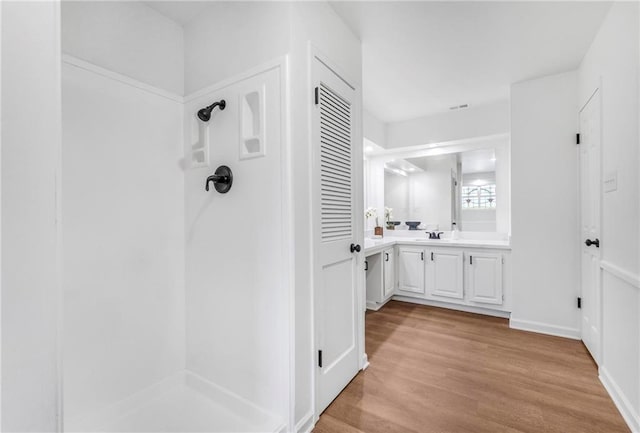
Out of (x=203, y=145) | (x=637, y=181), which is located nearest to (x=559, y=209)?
(x=637, y=181)

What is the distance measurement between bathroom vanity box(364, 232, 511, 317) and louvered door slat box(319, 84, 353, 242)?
4.10ft

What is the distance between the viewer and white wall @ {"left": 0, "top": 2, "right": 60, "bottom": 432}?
22.8 inches

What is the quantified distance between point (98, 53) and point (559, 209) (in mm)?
3737

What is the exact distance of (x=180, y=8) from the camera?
1.86 meters

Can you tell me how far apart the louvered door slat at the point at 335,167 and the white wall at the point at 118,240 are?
3.30ft

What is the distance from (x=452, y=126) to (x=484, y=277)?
1907mm

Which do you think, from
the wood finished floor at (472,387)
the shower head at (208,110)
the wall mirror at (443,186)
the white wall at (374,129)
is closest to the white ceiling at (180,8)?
the shower head at (208,110)

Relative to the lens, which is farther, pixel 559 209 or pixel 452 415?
pixel 559 209

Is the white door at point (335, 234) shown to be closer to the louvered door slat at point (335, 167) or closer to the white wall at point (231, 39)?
the louvered door slat at point (335, 167)

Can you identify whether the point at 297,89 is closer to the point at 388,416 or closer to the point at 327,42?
the point at 327,42

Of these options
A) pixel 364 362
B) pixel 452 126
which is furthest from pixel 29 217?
pixel 452 126

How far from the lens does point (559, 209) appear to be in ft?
9.16

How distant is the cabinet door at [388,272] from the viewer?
3.63 m

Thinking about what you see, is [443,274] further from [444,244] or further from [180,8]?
[180,8]
